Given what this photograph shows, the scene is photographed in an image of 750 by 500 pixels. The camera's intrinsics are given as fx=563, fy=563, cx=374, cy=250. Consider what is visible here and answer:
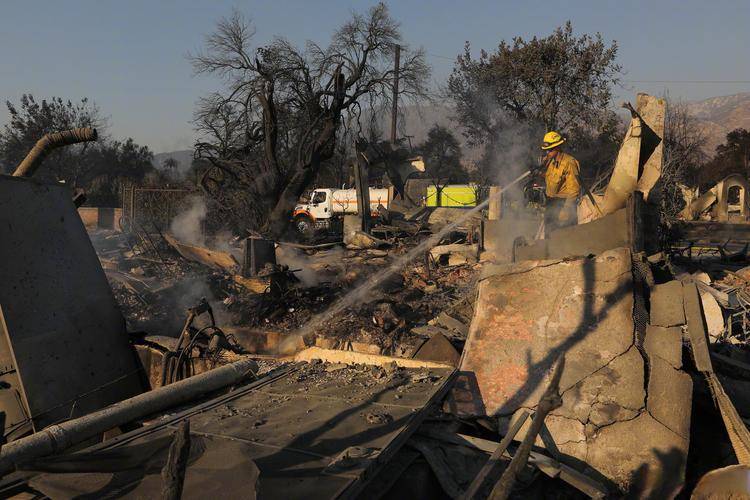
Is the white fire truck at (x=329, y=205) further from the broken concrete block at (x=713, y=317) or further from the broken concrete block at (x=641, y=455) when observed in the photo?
the broken concrete block at (x=641, y=455)

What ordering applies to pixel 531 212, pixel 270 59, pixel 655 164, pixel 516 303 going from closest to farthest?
pixel 516 303 < pixel 655 164 < pixel 531 212 < pixel 270 59

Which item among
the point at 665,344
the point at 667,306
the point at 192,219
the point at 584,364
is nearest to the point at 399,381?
the point at 584,364

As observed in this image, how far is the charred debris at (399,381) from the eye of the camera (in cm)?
257

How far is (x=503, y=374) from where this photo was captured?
4613mm

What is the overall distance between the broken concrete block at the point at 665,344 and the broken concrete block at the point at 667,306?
6 centimetres

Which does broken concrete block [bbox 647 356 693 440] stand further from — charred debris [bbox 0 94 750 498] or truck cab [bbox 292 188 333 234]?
Result: truck cab [bbox 292 188 333 234]

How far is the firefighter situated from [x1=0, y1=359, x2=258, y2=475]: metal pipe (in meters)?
4.97

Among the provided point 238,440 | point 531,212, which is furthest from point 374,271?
point 238,440

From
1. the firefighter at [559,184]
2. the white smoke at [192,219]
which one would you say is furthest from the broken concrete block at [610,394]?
A: the white smoke at [192,219]

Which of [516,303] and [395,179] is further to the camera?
[395,179]

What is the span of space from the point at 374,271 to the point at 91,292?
625cm

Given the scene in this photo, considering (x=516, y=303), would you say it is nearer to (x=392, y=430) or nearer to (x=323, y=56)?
(x=392, y=430)

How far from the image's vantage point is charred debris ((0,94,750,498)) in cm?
257

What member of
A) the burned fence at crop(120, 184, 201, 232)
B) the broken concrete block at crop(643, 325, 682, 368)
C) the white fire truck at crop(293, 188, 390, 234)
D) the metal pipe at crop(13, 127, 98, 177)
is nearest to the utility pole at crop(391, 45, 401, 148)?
the white fire truck at crop(293, 188, 390, 234)
